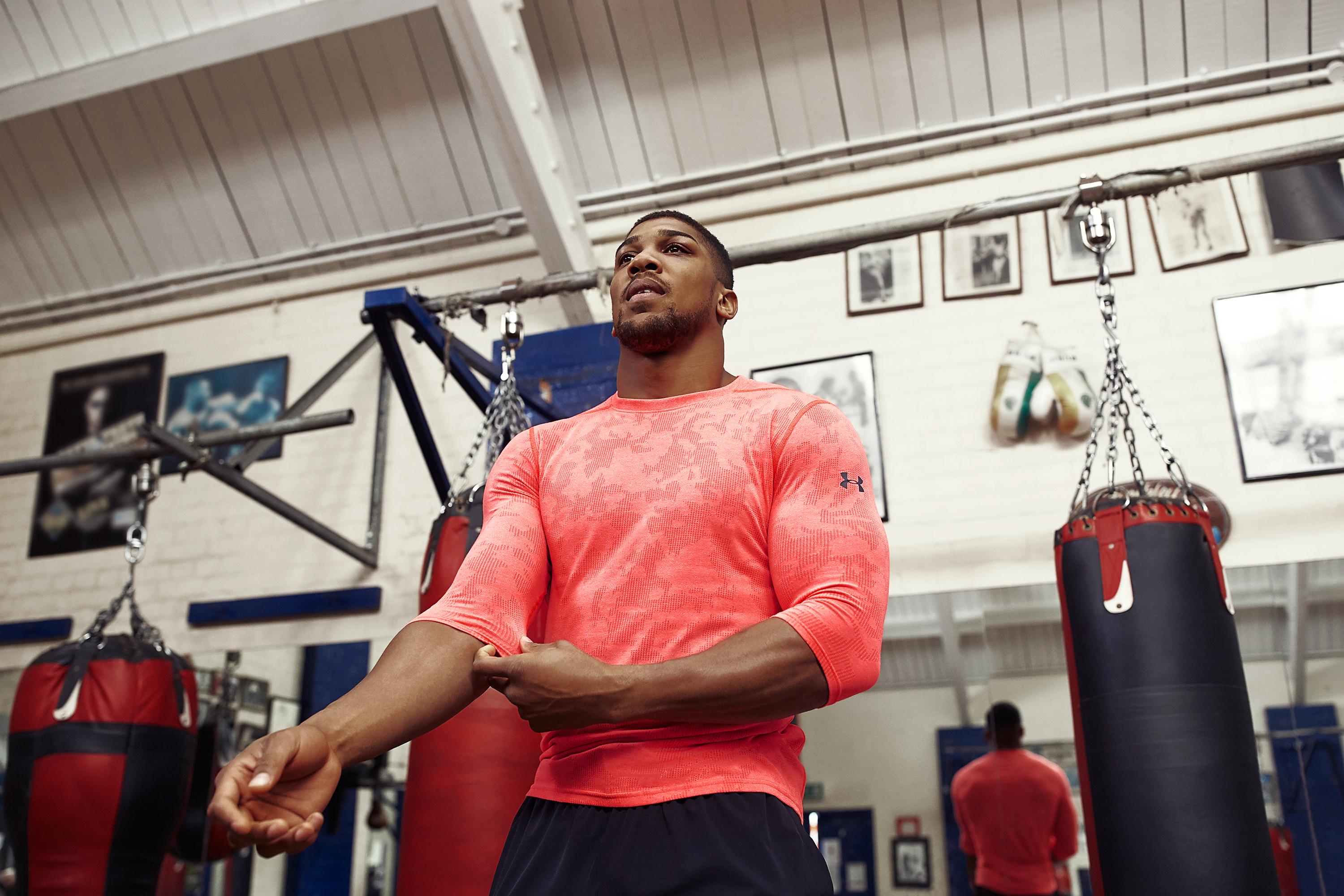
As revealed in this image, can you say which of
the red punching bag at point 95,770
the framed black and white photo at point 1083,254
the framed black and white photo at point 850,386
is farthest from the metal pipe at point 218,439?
the framed black and white photo at point 1083,254

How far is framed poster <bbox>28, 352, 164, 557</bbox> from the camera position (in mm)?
5402

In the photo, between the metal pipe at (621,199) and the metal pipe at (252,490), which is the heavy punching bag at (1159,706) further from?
the metal pipe at (252,490)

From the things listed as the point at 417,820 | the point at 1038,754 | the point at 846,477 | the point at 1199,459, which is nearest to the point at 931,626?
the point at 1038,754

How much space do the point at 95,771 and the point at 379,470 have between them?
1890 mm

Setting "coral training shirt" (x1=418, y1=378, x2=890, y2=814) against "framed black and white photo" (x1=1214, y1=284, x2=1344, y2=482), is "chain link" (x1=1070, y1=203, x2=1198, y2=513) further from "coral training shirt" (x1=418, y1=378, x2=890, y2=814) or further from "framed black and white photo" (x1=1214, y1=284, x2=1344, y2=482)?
"coral training shirt" (x1=418, y1=378, x2=890, y2=814)

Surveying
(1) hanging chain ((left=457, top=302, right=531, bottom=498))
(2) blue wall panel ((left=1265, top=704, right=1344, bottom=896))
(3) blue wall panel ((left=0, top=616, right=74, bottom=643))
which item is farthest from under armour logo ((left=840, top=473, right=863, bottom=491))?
(3) blue wall panel ((left=0, top=616, right=74, bottom=643))

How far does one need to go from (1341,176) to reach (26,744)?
16.9ft

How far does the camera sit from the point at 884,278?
14.9ft

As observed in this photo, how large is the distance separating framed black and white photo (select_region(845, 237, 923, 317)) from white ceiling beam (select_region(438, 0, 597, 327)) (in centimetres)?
118

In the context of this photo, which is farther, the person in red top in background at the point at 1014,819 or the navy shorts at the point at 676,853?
the person in red top in background at the point at 1014,819

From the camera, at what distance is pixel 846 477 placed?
48.5 inches

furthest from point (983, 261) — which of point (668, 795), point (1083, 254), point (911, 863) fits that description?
point (668, 795)

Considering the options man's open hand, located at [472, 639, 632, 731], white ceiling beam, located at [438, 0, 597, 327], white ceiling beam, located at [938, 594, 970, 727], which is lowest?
man's open hand, located at [472, 639, 632, 731]

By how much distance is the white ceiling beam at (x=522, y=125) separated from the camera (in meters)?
4.08
